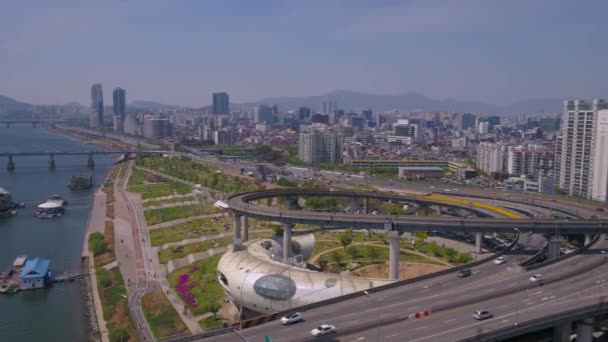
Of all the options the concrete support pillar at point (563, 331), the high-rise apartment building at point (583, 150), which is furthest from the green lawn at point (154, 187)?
the concrete support pillar at point (563, 331)

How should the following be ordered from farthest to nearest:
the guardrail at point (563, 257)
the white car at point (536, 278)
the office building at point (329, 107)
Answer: the office building at point (329, 107) → the guardrail at point (563, 257) → the white car at point (536, 278)

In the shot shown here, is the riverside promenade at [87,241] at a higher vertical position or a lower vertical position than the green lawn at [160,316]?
A: lower

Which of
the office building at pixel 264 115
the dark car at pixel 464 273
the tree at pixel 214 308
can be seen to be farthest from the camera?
the office building at pixel 264 115

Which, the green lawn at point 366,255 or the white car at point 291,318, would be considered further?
the green lawn at point 366,255

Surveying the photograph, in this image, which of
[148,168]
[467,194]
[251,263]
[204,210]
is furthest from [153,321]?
[148,168]

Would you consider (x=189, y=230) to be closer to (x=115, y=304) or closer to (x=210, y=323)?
(x=115, y=304)

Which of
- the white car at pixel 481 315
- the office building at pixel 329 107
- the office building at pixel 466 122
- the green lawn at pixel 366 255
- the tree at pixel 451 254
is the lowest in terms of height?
the green lawn at pixel 366 255

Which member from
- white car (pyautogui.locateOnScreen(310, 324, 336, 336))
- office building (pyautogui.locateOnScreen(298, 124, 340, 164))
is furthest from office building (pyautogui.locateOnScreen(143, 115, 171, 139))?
white car (pyautogui.locateOnScreen(310, 324, 336, 336))

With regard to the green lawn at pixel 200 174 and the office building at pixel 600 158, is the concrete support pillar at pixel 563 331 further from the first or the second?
the green lawn at pixel 200 174
